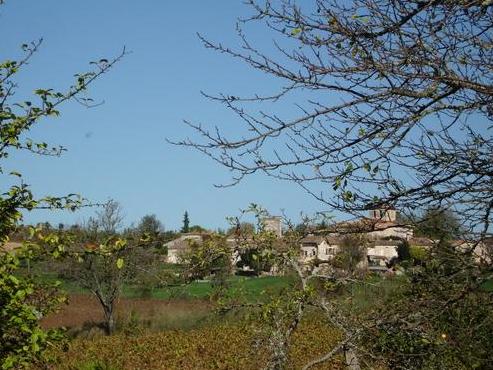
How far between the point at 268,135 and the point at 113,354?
13627mm

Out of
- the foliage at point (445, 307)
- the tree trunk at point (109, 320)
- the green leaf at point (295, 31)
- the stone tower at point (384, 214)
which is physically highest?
the green leaf at point (295, 31)

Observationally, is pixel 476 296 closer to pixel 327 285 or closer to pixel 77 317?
pixel 327 285

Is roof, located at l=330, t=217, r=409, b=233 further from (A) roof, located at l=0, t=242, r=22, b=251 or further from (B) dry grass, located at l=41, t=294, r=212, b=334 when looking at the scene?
(B) dry grass, located at l=41, t=294, r=212, b=334

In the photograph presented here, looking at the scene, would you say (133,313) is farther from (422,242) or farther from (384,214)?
(384,214)

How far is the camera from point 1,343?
4.03 meters

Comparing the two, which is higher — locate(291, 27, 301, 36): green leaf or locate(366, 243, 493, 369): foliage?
locate(291, 27, 301, 36): green leaf

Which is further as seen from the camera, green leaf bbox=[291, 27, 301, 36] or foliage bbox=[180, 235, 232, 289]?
foliage bbox=[180, 235, 232, 289]

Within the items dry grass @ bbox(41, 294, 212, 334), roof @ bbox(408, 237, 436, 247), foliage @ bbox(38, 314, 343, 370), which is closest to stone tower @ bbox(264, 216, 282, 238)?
roof @ bbox(408, 237, 436, 247)

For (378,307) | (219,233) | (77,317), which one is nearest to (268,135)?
(378,307)

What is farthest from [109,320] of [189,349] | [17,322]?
[17,322]

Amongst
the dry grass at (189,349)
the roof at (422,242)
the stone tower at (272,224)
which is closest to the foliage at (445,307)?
the roof at (422,242)

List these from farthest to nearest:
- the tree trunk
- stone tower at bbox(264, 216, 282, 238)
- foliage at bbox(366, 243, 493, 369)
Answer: the tree trunk < stone tower at bbox(264, 216, 282, 238) < foliage at bbox(366, 243, 493, 369)

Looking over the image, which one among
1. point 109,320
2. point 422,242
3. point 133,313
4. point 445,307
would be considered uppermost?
point 422,242

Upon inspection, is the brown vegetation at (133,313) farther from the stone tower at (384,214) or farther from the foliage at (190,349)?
the stone tower at (384,214)
